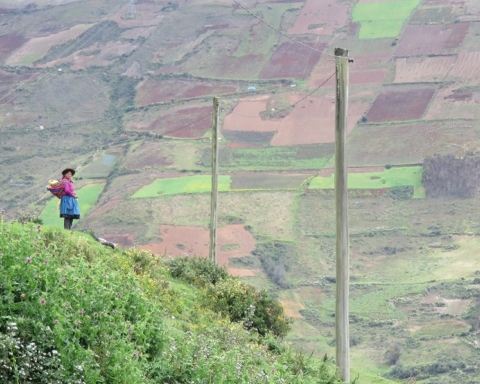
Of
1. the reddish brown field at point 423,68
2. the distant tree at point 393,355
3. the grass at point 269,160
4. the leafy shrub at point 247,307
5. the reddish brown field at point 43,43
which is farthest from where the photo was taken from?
the reddish brown field at point 43,43

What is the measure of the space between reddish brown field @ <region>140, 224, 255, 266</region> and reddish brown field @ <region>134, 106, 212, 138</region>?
1119 inches

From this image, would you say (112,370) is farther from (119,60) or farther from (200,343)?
(119,60)

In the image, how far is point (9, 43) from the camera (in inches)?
5389

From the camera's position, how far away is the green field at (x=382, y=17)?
117 m

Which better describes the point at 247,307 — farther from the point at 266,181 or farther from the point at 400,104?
the point at 400,104

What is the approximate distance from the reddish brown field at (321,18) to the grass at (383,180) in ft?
130

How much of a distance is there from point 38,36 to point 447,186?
239 feet

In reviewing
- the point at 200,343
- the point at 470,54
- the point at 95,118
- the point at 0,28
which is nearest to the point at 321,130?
the point at 470,54

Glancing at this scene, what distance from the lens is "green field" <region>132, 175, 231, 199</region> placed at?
8031cm

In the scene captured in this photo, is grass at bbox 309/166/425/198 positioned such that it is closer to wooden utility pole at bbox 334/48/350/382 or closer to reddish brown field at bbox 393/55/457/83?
reddish brown field at bbox 393/55/457/83

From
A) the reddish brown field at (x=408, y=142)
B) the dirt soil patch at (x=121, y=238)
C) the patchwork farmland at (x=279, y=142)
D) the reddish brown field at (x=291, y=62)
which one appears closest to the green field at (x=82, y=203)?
the patchwork farmland at (x=279, y=142)

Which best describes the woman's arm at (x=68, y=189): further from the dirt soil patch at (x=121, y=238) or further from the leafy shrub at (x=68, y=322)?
the dirt soil patch at (x=121, y=238)

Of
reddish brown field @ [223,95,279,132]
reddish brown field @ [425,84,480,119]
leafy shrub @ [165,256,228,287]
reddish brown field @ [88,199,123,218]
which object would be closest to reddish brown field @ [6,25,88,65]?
reddish brown field @ [223,95,279,132]

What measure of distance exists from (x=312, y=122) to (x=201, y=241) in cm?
3199
